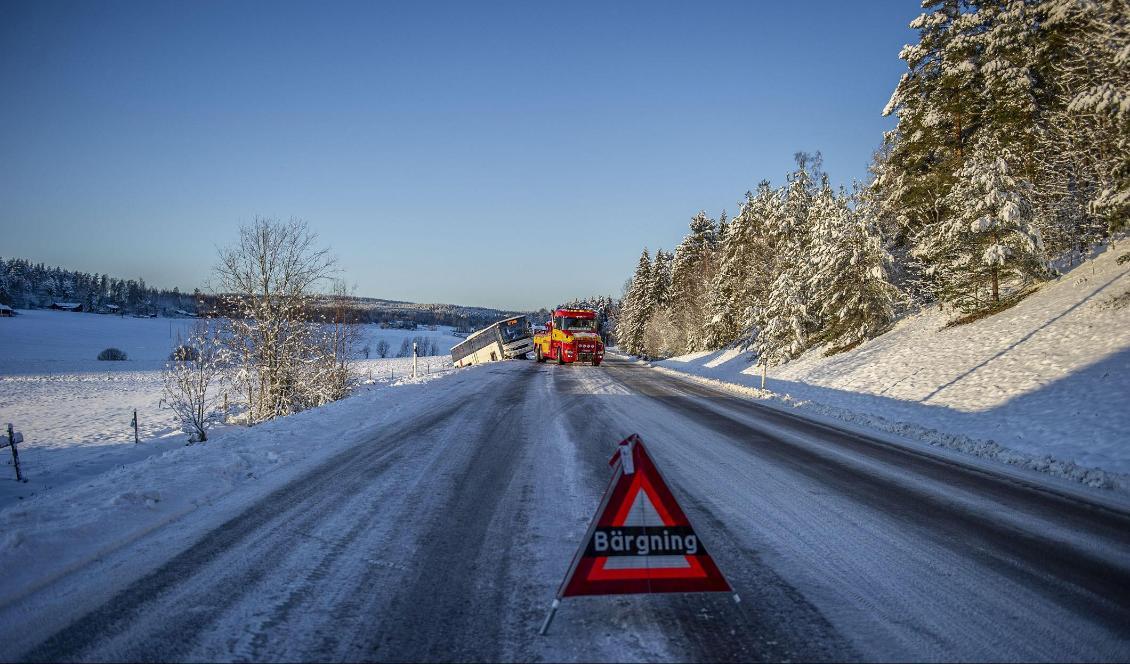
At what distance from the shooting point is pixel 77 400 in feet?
111

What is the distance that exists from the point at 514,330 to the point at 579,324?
949 centimetres

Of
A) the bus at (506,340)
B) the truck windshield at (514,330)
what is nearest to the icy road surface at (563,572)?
the bus at (506,340)

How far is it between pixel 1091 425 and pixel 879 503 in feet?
22.5

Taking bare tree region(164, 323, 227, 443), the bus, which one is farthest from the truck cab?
bare tree region(164, 323, 227, 443)

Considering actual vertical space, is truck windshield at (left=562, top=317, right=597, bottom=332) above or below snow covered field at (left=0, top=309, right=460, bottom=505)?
above

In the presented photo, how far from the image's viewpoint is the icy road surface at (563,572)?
282cm

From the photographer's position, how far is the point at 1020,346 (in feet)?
47.8

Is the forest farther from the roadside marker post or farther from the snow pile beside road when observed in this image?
the snow pile beside road

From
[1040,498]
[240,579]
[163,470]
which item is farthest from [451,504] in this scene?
[1040,498]

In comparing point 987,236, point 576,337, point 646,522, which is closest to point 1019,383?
point 987,236

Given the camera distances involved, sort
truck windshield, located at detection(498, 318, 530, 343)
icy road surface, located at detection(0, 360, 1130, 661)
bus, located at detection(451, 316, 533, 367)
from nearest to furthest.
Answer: icy road surface, located at detection(0, 360, 1130, 661), bus, located at detection(451, 316, 533, 367), truck windshield, located at detection(498, 318, 530, 343)

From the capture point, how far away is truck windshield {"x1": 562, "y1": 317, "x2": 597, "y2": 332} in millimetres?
→ 31547

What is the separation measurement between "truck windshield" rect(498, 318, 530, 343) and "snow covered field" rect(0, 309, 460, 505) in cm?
697

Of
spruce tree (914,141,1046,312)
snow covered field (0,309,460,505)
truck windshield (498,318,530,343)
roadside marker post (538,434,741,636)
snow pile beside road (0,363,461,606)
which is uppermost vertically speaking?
spruce tree (914,141,1046,312)
